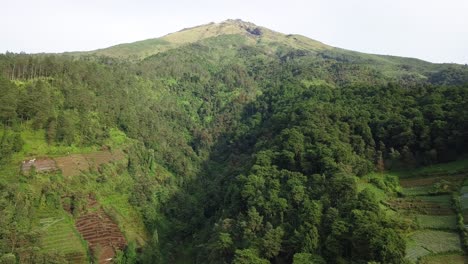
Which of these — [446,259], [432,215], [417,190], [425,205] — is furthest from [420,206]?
[446,259]

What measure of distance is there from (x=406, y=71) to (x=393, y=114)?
139 m

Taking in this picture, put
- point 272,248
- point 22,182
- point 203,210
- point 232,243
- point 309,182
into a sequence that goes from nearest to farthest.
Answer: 1. point 272,248
2. point 232,243
3. point 309,182
4. point 22,182
5. point 203,210

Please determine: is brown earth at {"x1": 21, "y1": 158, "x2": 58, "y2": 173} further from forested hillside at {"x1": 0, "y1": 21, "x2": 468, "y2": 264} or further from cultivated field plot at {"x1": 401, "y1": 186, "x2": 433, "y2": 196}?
cultivated field plot at {"x1": 401, "y1": 186, "x2": 433, "y2": 196}

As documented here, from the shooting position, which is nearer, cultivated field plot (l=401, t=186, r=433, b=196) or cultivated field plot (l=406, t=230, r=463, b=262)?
cultivated field plot (l=406, t=230, r=463, b=262)

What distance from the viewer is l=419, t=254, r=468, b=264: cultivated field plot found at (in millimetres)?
32125

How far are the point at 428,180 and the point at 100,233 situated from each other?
4235cm

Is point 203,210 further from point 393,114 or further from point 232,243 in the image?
point 393,114

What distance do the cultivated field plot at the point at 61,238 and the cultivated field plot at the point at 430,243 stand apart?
38.3 meters

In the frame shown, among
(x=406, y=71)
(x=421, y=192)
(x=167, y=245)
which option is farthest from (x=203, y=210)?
(x=406, y=71)

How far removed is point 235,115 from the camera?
120 m

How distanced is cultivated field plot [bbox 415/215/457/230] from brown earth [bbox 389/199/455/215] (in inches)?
31.8

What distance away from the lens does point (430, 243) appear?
3512cm

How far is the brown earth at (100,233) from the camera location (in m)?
54.0

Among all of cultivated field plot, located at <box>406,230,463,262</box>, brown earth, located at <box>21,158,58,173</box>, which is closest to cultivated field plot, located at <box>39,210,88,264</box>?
brown earth, located at <box>21,158,58,173</box>
